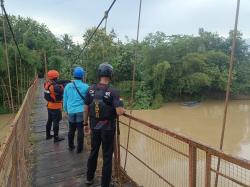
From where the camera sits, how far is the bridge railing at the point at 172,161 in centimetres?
194

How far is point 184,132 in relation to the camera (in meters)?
15.1

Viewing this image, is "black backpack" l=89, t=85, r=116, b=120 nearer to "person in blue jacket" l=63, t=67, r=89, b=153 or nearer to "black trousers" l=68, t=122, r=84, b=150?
"person in blue jacket" l=63, t=67, r=89, b=153

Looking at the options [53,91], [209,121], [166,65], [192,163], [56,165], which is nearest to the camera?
[192,163]

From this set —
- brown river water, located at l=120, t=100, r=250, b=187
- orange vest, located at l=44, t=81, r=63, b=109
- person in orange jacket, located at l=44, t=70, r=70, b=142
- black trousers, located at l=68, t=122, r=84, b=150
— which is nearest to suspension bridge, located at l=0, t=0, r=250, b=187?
black trousers, located at l=68, t=122, r=84, b=150

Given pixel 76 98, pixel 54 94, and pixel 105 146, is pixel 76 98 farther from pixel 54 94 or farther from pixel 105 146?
pixel 105 146

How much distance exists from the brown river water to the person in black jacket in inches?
172

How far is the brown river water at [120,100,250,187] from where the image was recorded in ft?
26.5

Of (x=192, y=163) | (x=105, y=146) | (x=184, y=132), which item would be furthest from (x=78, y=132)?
(x=184, y=132)

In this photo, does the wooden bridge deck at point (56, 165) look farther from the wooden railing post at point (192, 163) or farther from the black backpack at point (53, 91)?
the wooden railing post at point (192, 163)

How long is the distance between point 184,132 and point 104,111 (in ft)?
41.7

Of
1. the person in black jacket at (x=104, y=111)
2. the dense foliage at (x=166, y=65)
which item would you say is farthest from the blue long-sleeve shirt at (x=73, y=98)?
the dense foliage at (x=166, y=65)

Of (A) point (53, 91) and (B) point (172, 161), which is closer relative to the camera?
(A) point (53, 91)

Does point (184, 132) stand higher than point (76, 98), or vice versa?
point (76, 98)

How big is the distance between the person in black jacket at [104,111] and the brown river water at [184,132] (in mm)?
4374
